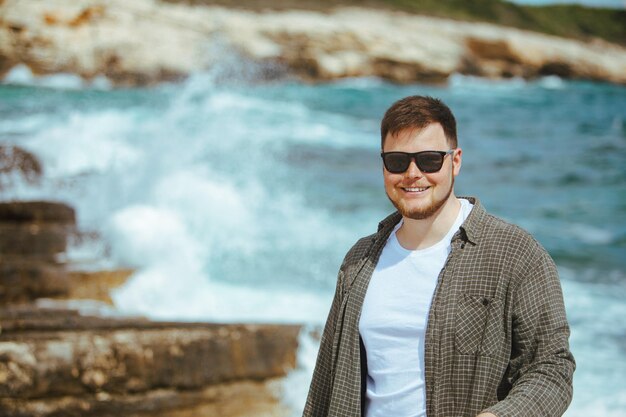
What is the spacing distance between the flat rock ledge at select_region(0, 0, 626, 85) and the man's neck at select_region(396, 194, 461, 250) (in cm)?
3564

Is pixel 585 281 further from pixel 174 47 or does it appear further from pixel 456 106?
pixel 174 47

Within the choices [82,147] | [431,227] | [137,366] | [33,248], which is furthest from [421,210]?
[82,147]

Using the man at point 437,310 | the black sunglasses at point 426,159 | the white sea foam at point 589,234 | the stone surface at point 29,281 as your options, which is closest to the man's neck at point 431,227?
the man at point 437,310

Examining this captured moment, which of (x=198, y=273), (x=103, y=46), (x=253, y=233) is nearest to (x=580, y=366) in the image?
(x=198, y=273)

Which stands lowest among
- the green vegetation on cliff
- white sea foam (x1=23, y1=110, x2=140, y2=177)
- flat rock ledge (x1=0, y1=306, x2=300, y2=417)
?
flat rock ledge (x1=0, y1=306, x2=300, y2=417)

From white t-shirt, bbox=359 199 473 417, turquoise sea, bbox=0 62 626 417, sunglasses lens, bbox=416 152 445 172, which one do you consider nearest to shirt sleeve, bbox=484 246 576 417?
white t-shirt, bbox=359 199 473 417

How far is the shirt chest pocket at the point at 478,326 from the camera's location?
2059 mm

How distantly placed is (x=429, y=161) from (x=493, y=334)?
0.48 meters

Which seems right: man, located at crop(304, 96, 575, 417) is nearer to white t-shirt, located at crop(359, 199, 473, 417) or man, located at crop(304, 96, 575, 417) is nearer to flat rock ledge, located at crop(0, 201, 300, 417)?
white t-shirt, located at crop(359, 199, 473, 417)

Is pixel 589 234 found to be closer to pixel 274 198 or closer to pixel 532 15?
pixel 274 198

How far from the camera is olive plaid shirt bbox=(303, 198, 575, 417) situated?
1.98 meters

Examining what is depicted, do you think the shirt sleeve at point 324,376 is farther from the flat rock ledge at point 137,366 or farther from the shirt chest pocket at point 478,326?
the flat rock ledge at point 137,366

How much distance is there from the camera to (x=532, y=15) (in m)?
69.8

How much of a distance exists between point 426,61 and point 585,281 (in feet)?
135
